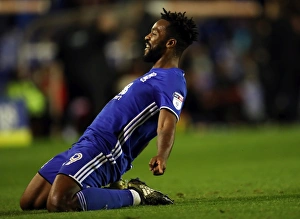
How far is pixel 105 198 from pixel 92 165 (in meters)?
0.32

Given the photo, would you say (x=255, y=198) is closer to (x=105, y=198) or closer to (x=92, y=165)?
(x=105, y=198)

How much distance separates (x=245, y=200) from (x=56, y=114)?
530 inches

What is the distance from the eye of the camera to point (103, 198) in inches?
271

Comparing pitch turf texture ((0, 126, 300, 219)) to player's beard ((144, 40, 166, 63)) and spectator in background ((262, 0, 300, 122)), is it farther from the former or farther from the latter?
spectator in background ((262, 0, 300, 122))

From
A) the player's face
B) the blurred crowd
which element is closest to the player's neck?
the player's face

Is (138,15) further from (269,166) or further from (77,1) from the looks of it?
(269,166)

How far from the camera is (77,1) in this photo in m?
21.4

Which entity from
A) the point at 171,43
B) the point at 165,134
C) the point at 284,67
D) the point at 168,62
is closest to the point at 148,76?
the point at 168,62

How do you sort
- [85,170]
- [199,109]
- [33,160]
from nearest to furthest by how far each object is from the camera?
[85,170] < [33,160] < [199,109]

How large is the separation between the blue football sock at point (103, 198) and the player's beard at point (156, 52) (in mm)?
1270

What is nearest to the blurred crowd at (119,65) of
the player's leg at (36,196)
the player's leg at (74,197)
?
the player's leg at (36,196)

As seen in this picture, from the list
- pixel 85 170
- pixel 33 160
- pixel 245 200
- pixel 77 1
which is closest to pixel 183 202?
pixel 245 200

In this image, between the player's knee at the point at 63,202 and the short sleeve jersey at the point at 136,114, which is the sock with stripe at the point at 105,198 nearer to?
the player's knee at the point at 63,202

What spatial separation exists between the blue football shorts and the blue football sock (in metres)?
0.11
